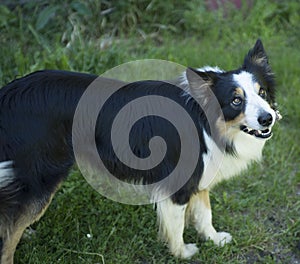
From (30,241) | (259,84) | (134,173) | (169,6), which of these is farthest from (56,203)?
(169,6)

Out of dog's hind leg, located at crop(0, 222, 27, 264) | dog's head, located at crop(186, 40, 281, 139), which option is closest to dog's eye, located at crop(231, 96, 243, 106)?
dog's head, located at crop(186, 40, 281, 139)

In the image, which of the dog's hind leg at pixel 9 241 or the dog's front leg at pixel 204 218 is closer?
the dog's hind leg at pixel 9 241

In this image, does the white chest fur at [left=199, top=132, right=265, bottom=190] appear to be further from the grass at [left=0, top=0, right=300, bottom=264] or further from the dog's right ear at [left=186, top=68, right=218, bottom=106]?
the grass at [left=0, top=0, right=300, bottom=264]

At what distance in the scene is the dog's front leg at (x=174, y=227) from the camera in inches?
128

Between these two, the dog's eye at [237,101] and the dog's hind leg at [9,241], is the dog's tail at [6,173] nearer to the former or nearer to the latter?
the dog's hind leg at [9,241]

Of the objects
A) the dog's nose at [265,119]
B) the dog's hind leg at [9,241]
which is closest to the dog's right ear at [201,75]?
the dog's nose at [265,119]

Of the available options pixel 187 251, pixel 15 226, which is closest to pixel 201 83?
pixel 187 251

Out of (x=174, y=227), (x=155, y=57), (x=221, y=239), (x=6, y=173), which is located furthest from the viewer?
(x=155, y=57)

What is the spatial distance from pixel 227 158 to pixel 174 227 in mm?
562

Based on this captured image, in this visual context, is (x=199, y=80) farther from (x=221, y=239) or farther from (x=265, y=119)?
(x=221, y=239)

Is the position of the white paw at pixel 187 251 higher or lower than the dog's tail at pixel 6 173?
lower

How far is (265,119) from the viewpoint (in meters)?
2.89

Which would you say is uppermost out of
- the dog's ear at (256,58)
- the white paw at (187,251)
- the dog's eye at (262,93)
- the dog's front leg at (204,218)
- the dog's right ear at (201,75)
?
the dog's ear at (256,58)

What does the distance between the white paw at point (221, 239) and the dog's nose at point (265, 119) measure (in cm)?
102
